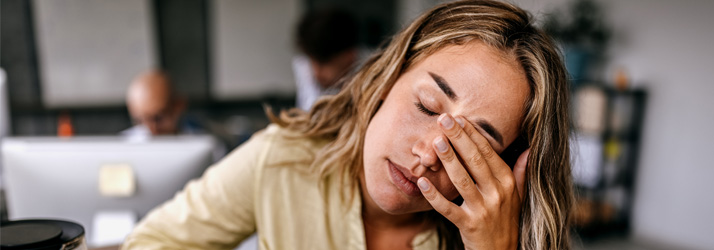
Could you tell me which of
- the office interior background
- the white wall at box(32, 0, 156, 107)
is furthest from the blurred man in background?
the white wall at box(32, 0, 156, 107)

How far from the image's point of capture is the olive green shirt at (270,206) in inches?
42.0

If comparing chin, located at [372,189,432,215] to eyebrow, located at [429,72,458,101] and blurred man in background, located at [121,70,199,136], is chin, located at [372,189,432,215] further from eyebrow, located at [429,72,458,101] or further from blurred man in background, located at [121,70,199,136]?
blurred man in background, located at [121,70,199,136]

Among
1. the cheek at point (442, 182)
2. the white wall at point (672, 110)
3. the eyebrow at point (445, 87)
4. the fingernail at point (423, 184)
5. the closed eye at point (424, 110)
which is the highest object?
the eyebrow at point (445, 87)

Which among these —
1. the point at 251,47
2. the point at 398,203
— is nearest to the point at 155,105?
→ the point at 398,203

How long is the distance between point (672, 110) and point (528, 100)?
9.66 feet

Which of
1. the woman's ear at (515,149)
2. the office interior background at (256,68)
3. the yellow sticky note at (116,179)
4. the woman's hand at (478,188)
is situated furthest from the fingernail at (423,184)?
the office interior background at (256,68)

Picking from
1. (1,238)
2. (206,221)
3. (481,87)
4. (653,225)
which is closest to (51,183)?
(206,221)

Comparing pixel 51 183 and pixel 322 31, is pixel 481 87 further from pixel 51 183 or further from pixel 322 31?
pixel 322 31

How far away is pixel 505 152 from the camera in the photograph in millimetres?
993

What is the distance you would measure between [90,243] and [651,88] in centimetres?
336

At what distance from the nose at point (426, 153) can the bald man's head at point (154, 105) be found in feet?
5.41

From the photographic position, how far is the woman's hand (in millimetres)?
828

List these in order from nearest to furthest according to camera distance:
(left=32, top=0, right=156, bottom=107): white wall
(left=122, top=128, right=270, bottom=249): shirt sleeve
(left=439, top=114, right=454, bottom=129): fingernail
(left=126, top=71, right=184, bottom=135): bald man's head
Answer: (left=439, top=114, right=454, bottom=129): fingernail < (left=122, top=128, right=270, bottom=249): shirt sleeve < (left=126, top=71, right=184, bottom=135): bald man's head < (left=32, top=0, right=156, bottom=107): white wall

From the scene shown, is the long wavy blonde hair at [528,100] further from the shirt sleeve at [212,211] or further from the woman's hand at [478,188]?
the shirt sleeve at [212,211]
